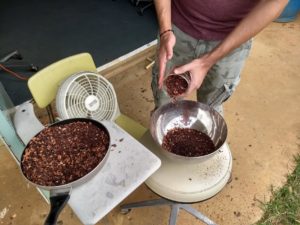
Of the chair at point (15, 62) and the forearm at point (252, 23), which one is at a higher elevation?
the forearm at point (252, 23)

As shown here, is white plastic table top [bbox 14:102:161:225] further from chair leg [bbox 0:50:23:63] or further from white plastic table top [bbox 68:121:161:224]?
chair leg [bbox 0:50:23:63]

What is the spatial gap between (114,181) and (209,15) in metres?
0.75

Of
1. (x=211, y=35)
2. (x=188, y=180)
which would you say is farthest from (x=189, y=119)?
(x=211, y=35)

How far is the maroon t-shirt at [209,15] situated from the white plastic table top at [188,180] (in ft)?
1.72

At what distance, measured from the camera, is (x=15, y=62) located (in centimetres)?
216

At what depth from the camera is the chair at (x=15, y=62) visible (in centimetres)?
208

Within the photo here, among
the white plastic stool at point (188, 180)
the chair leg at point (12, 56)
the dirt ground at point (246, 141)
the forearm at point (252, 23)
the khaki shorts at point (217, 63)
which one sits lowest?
the dirt ground at point (246, 141)

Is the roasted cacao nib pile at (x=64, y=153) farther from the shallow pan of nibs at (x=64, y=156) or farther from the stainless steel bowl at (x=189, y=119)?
the stainless steel bowl at (x=189, y=119)

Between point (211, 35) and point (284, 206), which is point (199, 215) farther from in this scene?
point (211, 35)

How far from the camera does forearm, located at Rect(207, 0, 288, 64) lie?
99 cm

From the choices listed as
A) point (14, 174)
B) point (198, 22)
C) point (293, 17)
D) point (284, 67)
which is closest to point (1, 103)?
point (14, 174)

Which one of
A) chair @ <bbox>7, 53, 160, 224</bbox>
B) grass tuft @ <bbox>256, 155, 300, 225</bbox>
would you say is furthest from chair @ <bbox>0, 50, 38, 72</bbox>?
grass tuft @ <bbox>256, 155, 300, 225</bbox>

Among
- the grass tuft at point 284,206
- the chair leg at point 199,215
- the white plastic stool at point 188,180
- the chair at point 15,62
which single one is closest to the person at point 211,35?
the white plastic stool at point 188,180

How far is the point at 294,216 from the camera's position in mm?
1521
